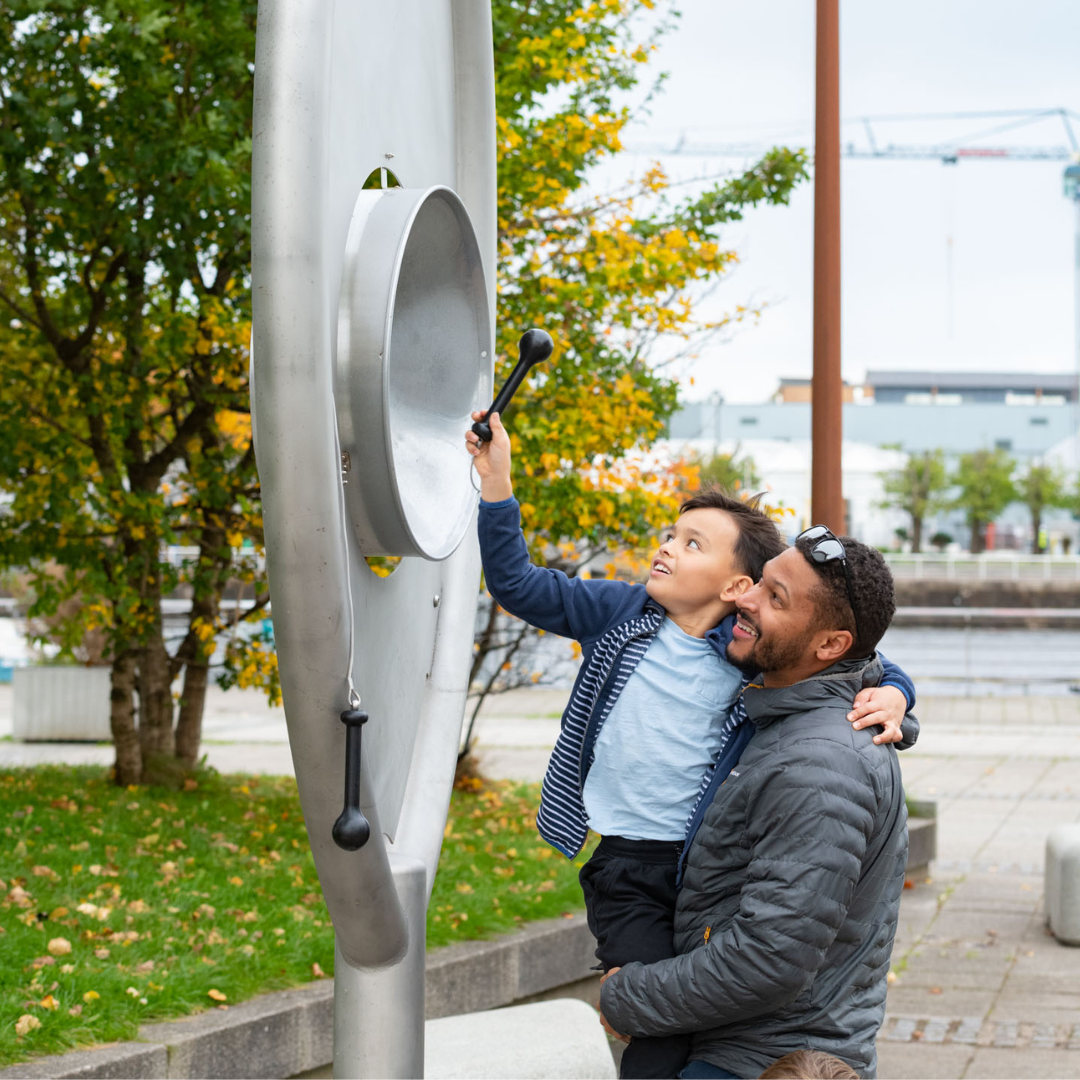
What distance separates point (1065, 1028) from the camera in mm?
5680

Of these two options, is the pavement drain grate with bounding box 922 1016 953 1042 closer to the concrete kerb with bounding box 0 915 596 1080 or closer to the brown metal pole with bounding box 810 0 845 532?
the concrete kerb with bounding box 0 915 596 1080

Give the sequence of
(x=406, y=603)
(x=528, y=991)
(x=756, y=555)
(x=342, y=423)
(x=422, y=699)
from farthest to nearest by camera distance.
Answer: (x=528, y=991) < (x=422, y=699) < (x=406, y=603) < (x=756, y=555) < (x=342, y=423)

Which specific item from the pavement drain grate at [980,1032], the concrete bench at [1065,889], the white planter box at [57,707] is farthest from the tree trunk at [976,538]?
the pavement drain grate at [980,1032]

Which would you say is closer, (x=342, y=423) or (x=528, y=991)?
(x=342, y=423)

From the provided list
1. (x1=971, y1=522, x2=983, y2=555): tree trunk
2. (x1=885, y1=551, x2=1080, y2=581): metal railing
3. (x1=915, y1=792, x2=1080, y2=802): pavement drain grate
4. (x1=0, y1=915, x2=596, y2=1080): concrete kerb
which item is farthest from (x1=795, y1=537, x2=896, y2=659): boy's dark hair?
(x1=971, y1=522, x2=983, y2=555): tree trunk

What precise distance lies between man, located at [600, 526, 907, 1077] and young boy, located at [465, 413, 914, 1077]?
8cm

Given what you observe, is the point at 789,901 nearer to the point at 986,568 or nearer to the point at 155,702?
the point at 155,702

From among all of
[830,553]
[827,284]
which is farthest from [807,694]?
[827,284]

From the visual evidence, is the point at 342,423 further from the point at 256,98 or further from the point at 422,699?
the point at 422,699

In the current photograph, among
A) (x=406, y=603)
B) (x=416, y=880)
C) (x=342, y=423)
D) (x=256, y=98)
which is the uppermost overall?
(x=256, y=98)

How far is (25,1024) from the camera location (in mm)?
3961

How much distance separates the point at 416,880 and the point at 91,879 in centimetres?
353

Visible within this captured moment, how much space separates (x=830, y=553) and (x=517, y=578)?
24.2 inches

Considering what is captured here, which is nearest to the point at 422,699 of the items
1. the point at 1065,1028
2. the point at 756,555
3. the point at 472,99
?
the point at 756,555
